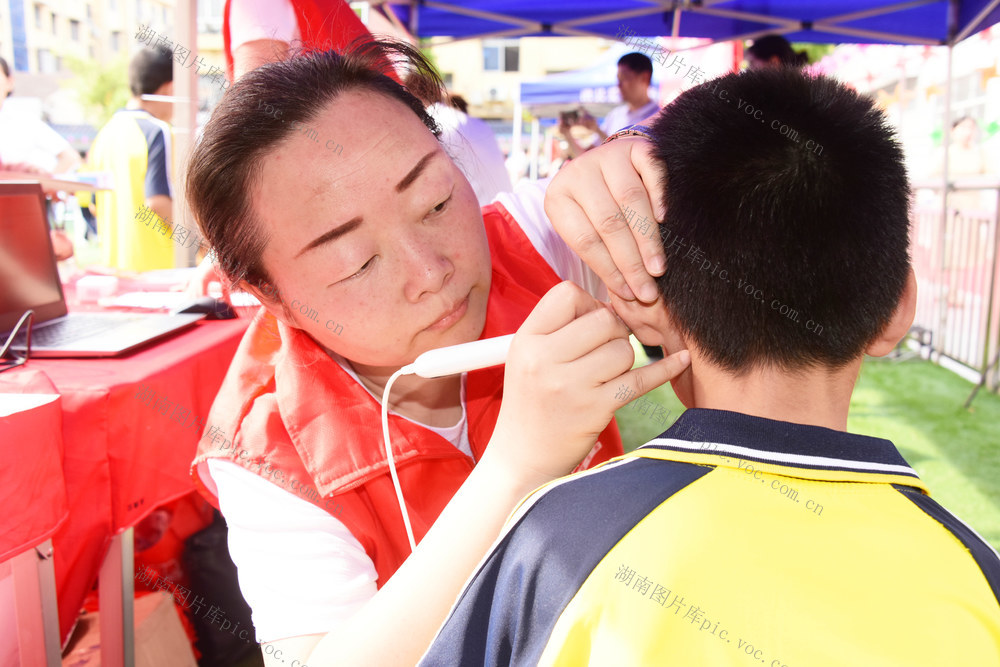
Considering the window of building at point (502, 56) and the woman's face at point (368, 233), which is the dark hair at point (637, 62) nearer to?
the woman's face at point (368, 233)

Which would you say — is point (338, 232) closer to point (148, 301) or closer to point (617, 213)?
point (617, 213)

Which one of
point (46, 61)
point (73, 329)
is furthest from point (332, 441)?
point (46, 61)

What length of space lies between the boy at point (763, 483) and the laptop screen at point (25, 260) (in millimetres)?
1431

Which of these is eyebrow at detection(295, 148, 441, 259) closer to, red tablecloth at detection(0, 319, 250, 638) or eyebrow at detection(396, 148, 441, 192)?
eyebrow at detection(396, 148, 441, 192)

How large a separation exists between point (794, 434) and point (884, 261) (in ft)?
0.76

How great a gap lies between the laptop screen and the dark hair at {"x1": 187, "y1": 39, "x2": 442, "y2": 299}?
80 cm

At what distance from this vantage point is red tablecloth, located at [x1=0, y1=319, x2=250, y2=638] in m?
1.19

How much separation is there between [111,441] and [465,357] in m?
0.76

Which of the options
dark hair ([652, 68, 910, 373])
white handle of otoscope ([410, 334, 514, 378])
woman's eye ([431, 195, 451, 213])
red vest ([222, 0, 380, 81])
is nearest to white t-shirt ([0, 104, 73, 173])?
red vest ([222, 0, 380, 81])

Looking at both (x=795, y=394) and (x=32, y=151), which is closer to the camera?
(x=795, y=394)

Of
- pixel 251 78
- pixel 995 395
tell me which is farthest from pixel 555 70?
pixel 251 78

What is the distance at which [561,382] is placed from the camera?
728 mm

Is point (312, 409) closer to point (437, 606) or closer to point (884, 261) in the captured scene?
point (437, 606)

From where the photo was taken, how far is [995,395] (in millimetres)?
4086
